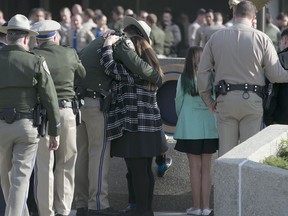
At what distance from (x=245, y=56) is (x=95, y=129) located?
157 cm

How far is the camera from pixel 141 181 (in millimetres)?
9031

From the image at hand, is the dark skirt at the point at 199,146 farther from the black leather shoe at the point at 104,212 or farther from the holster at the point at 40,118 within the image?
the holster at the point at 40,118

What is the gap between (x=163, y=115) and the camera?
10.8 meters

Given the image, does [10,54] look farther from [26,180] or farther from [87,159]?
[87,159]

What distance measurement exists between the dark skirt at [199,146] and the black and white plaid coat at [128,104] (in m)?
0.53

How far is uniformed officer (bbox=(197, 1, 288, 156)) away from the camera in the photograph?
8.87m

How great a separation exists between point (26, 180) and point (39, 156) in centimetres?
65

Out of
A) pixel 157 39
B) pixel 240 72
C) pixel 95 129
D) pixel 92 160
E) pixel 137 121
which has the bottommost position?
pixel 157 39

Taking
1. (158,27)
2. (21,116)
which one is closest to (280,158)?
(21,116)

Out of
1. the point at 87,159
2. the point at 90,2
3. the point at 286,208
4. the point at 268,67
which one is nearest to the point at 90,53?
the point at 87,159

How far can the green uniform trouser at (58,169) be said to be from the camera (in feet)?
28.0

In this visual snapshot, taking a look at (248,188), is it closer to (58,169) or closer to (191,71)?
(58,169)

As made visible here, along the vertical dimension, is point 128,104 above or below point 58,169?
above

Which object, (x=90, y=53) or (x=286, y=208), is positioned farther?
Answer: (x=90, y=53)
